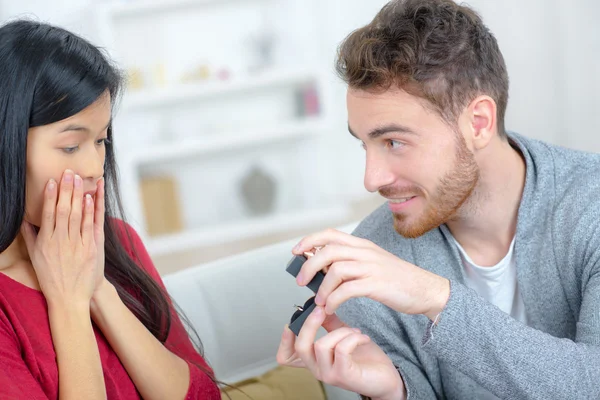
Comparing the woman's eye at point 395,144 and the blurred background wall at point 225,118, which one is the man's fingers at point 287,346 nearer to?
the woman's eye at point 395,144

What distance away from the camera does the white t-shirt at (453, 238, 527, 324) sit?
5.60ft

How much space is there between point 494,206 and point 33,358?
101cm

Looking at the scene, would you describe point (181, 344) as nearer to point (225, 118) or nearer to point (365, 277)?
point (365, 277)

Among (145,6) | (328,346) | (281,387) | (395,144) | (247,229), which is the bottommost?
(247,229)

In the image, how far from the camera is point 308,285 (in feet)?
4.25

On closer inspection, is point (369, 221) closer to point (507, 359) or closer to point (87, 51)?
point (507, 359)

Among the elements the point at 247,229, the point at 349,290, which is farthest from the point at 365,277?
the point at 247,229

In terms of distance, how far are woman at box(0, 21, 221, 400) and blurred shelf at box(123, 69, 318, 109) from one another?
3.50m

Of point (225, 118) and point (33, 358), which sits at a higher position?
point (33, 358)

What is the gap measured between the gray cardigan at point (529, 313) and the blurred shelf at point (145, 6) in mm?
3464

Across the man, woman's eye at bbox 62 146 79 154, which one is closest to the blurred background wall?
the man

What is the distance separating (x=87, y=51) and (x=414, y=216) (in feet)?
2.45

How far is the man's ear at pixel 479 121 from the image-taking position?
5.42 ft

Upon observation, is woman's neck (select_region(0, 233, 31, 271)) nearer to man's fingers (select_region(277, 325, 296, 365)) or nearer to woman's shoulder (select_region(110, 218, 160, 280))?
woman's shoulder (select_region(110, 218, 160, 280))
